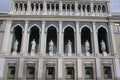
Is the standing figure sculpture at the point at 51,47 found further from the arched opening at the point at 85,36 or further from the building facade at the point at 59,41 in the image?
the arched opening at the point at 85,36

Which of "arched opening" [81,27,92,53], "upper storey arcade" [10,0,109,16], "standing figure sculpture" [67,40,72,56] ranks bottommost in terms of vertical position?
"standing figure sculpture" [67,40,72,56]

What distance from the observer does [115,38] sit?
28109 millimetres

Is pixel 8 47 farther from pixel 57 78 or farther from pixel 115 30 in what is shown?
pixel 115 30

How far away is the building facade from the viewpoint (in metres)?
25.9

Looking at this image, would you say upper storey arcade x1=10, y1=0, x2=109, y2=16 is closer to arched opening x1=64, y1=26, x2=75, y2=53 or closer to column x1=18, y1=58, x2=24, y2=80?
arched opening x1=64, y1=26, x2=75, y2=53

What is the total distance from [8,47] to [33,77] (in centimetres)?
535

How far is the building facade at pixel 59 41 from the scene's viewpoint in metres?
25.9

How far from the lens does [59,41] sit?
27500mm

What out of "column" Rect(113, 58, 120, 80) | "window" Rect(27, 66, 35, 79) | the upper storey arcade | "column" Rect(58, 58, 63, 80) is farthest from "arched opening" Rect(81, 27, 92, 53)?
"window" Rect(27, 66, 35, 79)

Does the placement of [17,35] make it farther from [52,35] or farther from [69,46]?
[69,46]

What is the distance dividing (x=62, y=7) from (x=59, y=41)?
18.6 feet

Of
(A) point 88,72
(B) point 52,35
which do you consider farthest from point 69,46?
(A) point 88,72

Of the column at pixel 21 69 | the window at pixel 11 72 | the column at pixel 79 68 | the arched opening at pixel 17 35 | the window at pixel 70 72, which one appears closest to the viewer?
the column at pixel 21 69

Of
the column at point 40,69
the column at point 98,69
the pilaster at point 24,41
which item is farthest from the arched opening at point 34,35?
the column at point 98,69
